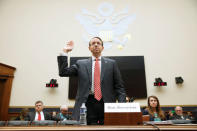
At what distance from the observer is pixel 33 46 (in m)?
5.07

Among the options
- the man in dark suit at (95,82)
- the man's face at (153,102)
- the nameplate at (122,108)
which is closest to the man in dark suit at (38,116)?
the man's face at (153,102)

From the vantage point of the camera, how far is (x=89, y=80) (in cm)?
155

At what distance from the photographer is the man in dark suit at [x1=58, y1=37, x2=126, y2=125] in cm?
145

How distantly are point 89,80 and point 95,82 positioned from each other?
0.06 metres

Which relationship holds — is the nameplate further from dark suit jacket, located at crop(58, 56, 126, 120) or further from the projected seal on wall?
A: the projected seal on wall

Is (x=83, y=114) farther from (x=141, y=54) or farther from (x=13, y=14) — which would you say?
(x=13, y=14)

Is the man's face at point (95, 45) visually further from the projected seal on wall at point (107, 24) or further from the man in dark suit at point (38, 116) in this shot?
the projected seal on wall at point (107, 24)

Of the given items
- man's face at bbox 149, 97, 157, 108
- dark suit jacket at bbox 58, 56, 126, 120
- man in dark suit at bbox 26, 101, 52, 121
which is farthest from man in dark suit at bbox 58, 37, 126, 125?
man in dark suit at bbox 26, 101, 52, 121

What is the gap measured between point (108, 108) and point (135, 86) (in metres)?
3.66

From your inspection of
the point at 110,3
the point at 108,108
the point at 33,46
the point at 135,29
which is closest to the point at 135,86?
Result: the point at 135,29

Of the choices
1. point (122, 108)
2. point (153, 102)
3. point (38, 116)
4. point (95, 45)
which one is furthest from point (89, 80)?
point (38, 116)

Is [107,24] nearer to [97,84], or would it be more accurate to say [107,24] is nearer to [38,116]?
[38,116]

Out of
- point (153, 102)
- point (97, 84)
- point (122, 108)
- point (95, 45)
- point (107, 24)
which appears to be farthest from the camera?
point (107, 24)

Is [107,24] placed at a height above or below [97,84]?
above
